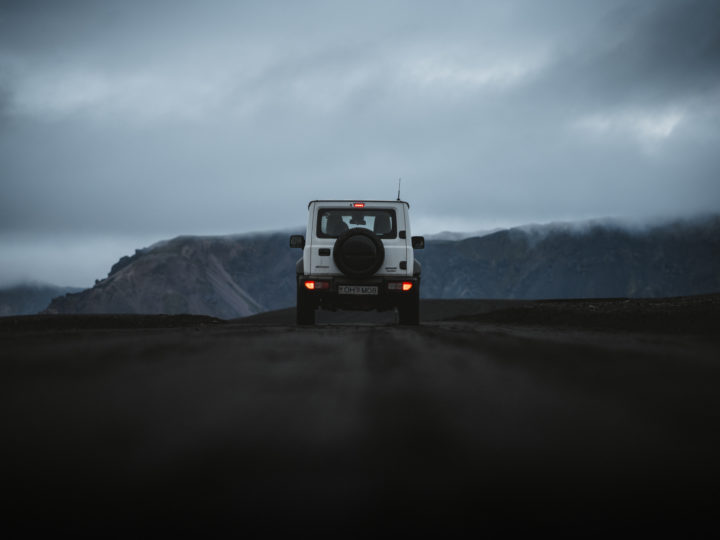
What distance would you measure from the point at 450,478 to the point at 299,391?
117 cm

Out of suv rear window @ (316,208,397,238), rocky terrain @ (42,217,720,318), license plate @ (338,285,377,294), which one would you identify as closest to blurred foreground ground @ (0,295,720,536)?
license plate @ (338,285,377,294)

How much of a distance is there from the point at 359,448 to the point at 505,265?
6513 inches

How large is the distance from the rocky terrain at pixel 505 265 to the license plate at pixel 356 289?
4408 inches

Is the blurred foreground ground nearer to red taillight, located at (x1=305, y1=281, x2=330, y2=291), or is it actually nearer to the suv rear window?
red taillight, located at (x1=305, y1=281, x2=330, y2=291)

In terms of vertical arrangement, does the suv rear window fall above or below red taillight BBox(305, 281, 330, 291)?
above

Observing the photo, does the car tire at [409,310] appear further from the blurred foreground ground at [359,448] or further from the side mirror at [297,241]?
the blurred foreground ground at [359,448]

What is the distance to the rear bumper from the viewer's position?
9852 millimetres

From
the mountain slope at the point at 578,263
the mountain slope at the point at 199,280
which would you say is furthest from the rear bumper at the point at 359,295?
the mountain slope at the point at 578,263

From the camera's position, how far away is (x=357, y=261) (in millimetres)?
9492

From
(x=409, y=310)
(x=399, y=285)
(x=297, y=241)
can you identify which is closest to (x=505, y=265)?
(x=409, y=310)

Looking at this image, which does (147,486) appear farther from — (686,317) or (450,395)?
(686,317)

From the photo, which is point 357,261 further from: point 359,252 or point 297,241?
point 297,241

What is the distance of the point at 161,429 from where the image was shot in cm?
170

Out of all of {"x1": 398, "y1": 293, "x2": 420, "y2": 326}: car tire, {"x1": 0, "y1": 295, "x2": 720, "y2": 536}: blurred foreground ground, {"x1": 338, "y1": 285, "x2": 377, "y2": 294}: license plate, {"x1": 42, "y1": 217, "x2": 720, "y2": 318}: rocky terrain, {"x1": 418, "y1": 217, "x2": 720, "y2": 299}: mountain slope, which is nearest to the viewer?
{"x1": 0, "y1": 295, "x2": 720, "y2": 536}: blurred foreground ground
